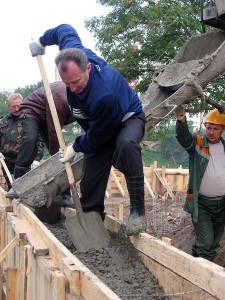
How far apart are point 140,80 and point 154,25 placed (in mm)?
1514

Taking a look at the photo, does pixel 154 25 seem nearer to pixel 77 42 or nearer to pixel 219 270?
pixel 77 42

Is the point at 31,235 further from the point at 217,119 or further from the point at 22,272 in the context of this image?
the point at 217,119

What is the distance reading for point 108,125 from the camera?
364 cm

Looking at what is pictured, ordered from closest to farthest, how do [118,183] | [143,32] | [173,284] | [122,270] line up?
[173,284], [122,270], [143,32], [118,183]

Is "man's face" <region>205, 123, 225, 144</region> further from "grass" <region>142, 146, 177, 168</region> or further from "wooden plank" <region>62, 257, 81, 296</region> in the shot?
"grass" <region>142, 146, 177, 168</region>

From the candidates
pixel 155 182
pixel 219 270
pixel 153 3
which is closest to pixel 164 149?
pixel 155 182

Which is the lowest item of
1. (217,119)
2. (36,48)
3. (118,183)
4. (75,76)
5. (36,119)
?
(118,183)

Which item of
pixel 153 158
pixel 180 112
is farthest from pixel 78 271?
pixel 153 158

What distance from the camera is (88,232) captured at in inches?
157

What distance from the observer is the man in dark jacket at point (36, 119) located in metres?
5.43

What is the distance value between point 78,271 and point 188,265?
63 cm

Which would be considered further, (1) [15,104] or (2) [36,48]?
(1) [15,104]

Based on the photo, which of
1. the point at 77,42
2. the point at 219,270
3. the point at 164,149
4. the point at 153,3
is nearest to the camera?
the point at 219,270

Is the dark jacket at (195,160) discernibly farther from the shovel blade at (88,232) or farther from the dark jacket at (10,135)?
the dark jacket at (10,135)
